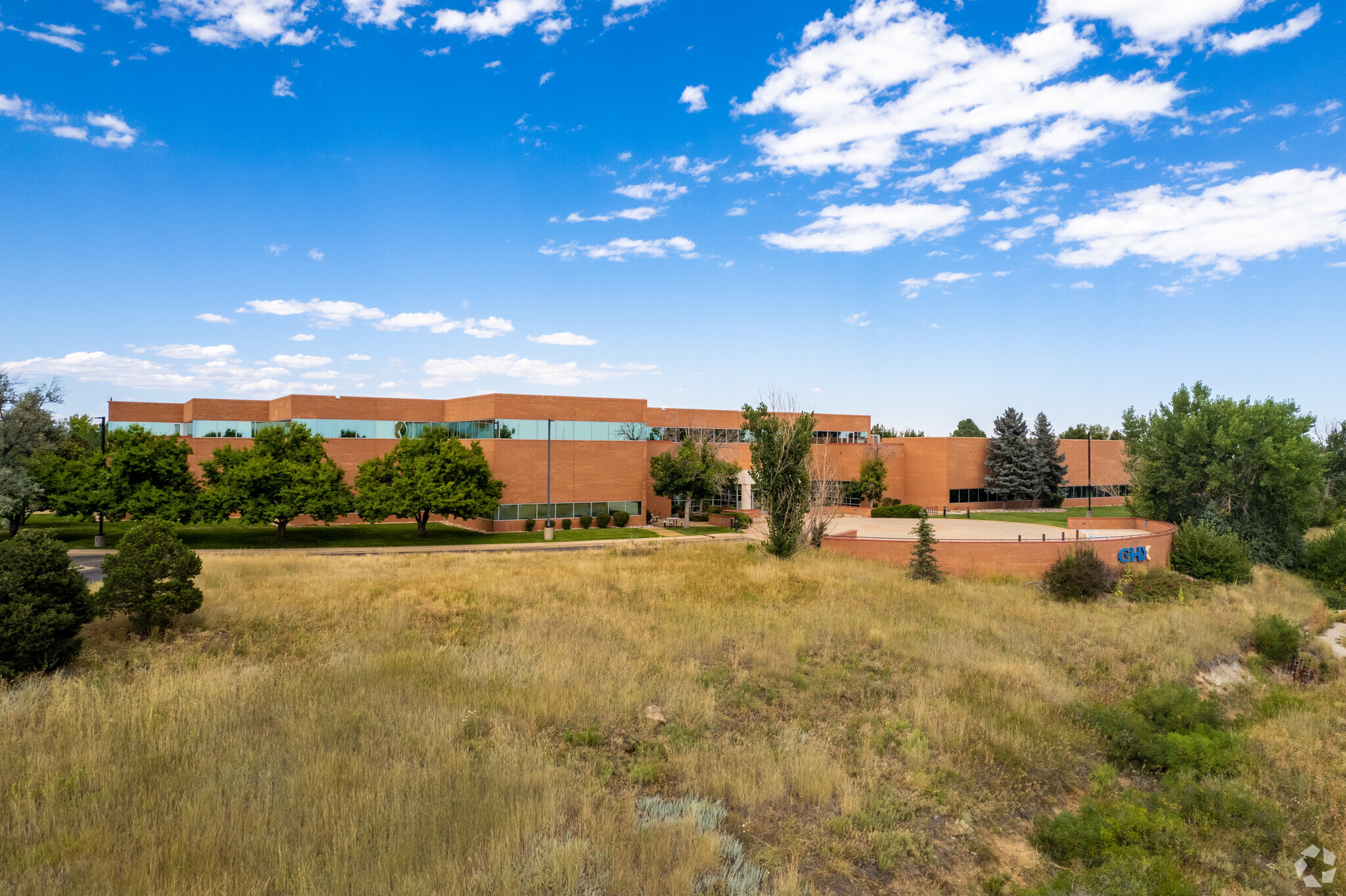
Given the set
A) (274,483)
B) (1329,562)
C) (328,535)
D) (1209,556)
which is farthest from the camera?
(328,535)

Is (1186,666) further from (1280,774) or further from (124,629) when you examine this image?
(124,629)

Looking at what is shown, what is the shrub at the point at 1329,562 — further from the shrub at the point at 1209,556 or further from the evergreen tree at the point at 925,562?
the evergreen tree at the point at 925,562

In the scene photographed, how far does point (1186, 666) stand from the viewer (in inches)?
682

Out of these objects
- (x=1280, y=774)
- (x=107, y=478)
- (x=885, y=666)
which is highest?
(x=107, y=478)

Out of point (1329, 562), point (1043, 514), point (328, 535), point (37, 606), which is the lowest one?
point (1329, 562)

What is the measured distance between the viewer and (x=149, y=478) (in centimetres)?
3816

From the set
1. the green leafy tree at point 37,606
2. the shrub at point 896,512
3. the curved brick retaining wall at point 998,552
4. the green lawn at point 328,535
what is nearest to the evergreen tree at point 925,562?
the curved brick retaining wall at point 998,552

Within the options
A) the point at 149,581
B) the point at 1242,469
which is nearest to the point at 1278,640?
the point at 1242,469

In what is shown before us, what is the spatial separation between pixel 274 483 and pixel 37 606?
103 ft

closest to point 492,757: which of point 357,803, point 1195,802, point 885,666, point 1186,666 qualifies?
point 357,803

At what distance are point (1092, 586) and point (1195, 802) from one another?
17.5 meters

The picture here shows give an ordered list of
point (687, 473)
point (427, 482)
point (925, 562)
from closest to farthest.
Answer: point (925, 562), point (427, 482), point (687, 473)

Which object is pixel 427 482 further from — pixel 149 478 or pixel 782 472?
pixel 782 472

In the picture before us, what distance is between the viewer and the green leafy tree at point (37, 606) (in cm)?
1066
